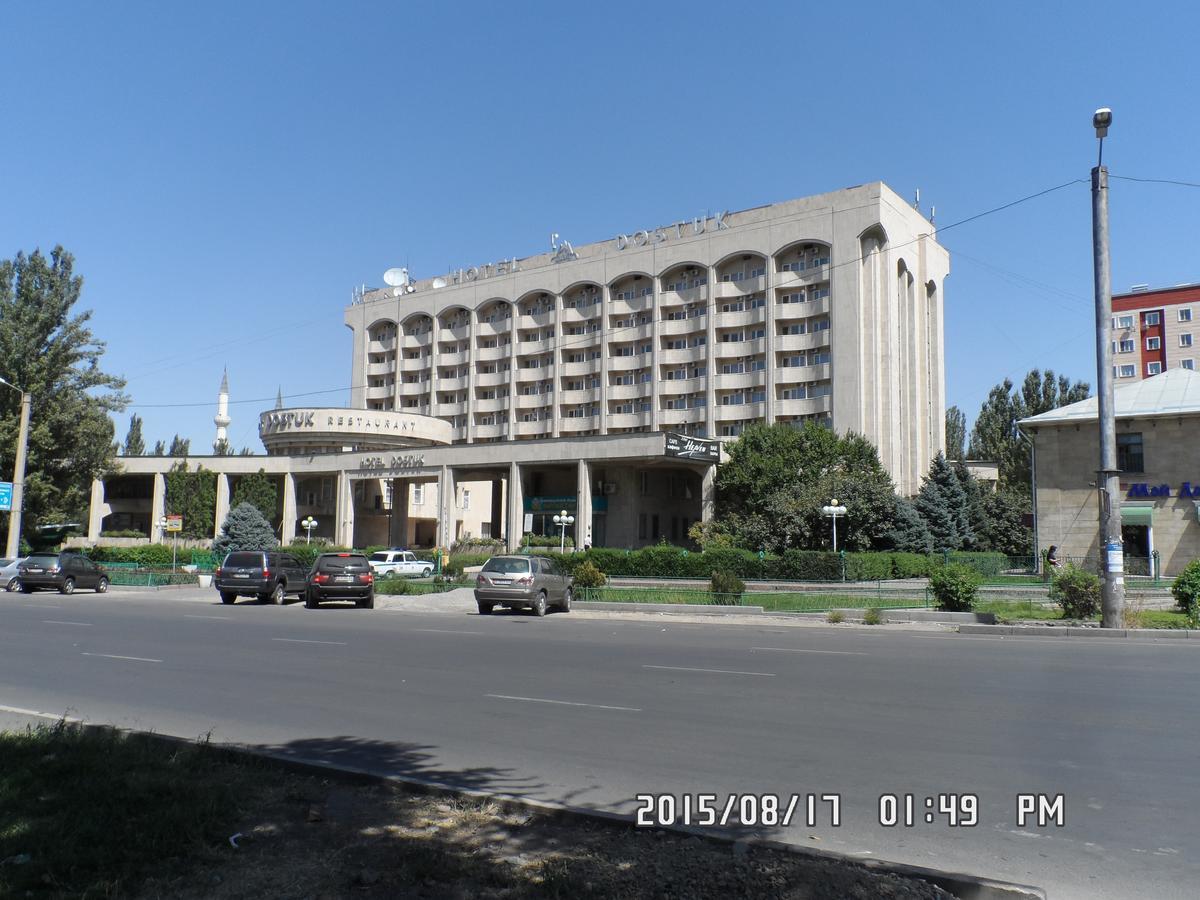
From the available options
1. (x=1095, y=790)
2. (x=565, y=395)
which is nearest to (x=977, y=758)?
(x=1095, y=790)

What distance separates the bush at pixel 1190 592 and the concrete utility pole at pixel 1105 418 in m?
1.69

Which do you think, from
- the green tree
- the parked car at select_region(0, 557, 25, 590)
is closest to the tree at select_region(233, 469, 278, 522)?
the green tree

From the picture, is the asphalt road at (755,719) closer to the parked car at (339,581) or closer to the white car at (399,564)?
the parked car at (339,581)

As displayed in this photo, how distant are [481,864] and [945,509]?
48.0m

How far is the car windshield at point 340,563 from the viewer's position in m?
28.9

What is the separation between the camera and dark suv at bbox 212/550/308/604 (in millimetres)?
30328

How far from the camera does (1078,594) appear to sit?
67.2 ft

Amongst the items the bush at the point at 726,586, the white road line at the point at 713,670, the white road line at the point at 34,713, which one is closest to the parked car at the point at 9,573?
the bush at the point at 726,586

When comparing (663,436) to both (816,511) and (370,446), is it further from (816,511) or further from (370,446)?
(370,446)

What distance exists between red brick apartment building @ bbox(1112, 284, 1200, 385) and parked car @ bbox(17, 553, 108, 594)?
Answer: 273 feet

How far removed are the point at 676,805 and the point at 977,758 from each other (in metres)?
2.89

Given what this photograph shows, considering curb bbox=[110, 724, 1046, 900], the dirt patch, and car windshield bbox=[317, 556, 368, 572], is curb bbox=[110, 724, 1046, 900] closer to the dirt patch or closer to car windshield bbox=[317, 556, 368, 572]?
the dirt patch

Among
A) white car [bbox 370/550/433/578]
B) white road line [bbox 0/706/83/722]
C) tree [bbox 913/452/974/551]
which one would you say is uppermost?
tree [bbox 913/452/974/551]

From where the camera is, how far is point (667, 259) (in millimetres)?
73938
